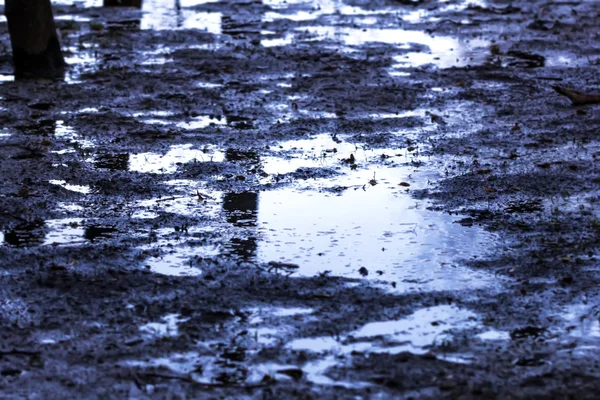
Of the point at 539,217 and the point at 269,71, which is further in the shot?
the point at 269,71

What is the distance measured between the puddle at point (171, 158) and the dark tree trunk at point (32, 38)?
343 cm

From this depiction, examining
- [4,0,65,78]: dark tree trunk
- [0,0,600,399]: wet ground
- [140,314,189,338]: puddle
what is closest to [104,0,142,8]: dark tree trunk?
[0,0,600,399]: wet ground

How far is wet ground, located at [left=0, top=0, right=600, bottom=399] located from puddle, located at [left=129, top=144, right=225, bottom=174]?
29 mm

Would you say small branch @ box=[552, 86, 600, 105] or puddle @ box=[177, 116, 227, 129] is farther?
small branch @ box=[552, 86, 600, 105]

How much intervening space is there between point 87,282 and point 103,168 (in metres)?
2.38

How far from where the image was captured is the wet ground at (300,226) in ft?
15.5

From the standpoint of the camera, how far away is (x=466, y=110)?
9.87m

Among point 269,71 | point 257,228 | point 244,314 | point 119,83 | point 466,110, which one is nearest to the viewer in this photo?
point 244,314

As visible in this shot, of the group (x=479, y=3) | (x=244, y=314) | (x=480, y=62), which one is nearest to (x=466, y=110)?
(x=480, y=62)

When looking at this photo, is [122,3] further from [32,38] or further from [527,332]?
[527,332]

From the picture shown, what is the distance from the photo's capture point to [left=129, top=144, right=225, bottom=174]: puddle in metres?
7.95

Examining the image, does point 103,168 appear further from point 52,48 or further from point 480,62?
point 480,62

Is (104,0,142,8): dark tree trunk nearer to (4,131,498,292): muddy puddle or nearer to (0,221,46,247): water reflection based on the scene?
(4,131,498,292): muddy puddle

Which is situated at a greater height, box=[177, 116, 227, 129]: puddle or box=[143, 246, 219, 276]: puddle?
box=[177, 116, 227, 129]: puddle
